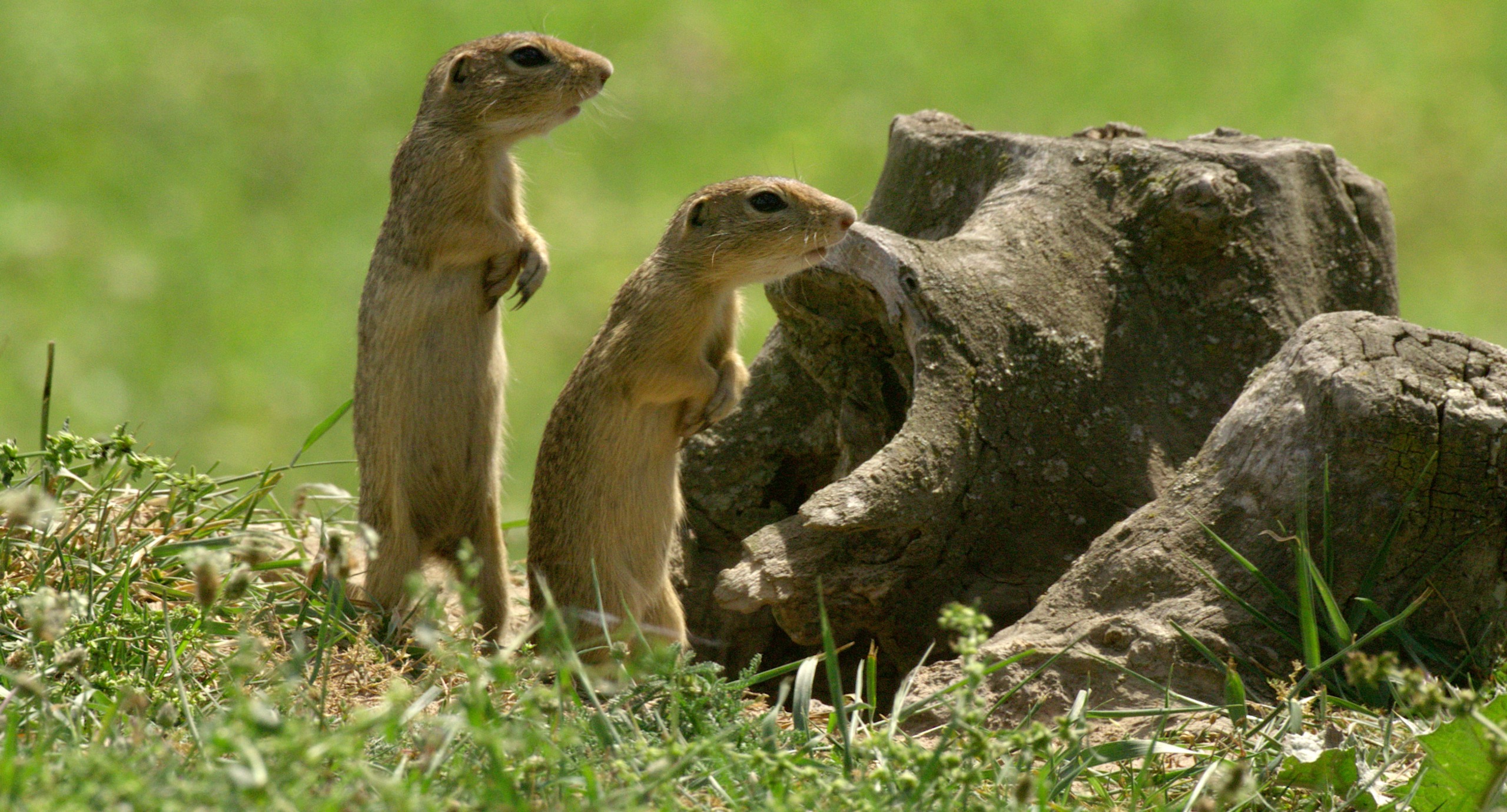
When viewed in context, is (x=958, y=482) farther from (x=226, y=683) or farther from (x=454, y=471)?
(x=226, y=683)

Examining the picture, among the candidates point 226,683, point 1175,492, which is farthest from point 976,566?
point 226,683

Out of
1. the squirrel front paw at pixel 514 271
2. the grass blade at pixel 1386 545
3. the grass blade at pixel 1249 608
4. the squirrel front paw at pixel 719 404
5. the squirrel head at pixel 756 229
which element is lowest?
the grass blade at pixel 1249 608

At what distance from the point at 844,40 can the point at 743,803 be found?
11.6m

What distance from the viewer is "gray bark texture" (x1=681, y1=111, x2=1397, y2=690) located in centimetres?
464

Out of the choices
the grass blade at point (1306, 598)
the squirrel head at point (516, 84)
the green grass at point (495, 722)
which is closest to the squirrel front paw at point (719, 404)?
the green grass at point (495, 722)

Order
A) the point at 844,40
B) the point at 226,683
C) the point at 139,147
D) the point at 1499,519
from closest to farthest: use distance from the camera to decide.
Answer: the point at 226,683 → the point at 1499,519 → the point at 139,147 → the point at 844,40

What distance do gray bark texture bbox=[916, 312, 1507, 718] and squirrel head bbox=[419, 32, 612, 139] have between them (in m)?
2.29

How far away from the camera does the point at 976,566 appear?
4.75m

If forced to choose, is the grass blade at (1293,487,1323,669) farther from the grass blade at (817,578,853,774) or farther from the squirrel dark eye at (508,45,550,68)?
the squirrel dark eye at (508,45,550,68)

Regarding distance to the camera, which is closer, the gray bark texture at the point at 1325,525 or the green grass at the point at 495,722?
the green grass at the point at 495,722

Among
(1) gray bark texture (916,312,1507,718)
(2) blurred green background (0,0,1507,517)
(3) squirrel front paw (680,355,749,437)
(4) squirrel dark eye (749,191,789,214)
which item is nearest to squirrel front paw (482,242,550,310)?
(3) squirrel front paw (680,355,749,437)

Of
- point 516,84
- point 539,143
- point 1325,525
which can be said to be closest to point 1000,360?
point 1325,525

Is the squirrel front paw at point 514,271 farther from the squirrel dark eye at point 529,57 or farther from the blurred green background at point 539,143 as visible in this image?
the blurred green background at point 539,143

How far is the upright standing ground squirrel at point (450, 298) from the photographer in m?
4.98
